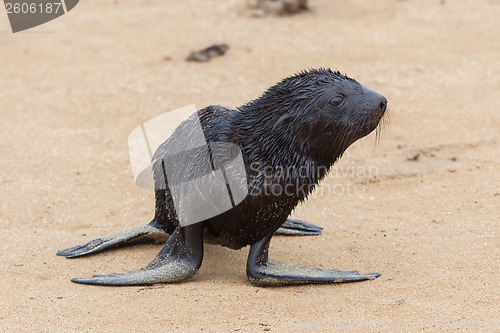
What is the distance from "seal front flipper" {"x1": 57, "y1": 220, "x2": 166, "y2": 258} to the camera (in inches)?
190

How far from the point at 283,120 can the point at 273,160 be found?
261 millimetres

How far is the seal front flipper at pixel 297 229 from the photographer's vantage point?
5219 millimetres

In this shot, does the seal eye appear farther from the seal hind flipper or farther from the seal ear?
the seal hind flipper

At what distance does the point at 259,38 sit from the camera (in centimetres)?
957

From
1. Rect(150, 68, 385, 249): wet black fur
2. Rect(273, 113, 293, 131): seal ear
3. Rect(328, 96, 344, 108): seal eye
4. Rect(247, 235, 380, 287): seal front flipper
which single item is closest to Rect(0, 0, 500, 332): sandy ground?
Rect(247, 235, 380, 287): seal front flipper

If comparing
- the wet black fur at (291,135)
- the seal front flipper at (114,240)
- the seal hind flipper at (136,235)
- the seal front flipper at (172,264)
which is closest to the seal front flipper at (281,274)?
the wet black fur at (291,135)

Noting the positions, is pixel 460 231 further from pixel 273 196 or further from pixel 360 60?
pixel 360 60

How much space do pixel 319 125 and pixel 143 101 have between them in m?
4.40

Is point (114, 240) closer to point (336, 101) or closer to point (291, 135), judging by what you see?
point (291, 135)

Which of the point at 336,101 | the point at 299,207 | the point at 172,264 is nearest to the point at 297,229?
the point at 299,207

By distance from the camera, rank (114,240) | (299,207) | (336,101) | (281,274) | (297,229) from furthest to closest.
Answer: (299,207) < (297,229) < (114,240) < (281,274) < (336,101)

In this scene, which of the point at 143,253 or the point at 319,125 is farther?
the point at 143,253

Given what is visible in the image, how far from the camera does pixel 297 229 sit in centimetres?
527

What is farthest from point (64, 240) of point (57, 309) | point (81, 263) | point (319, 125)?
point (319, 125)
